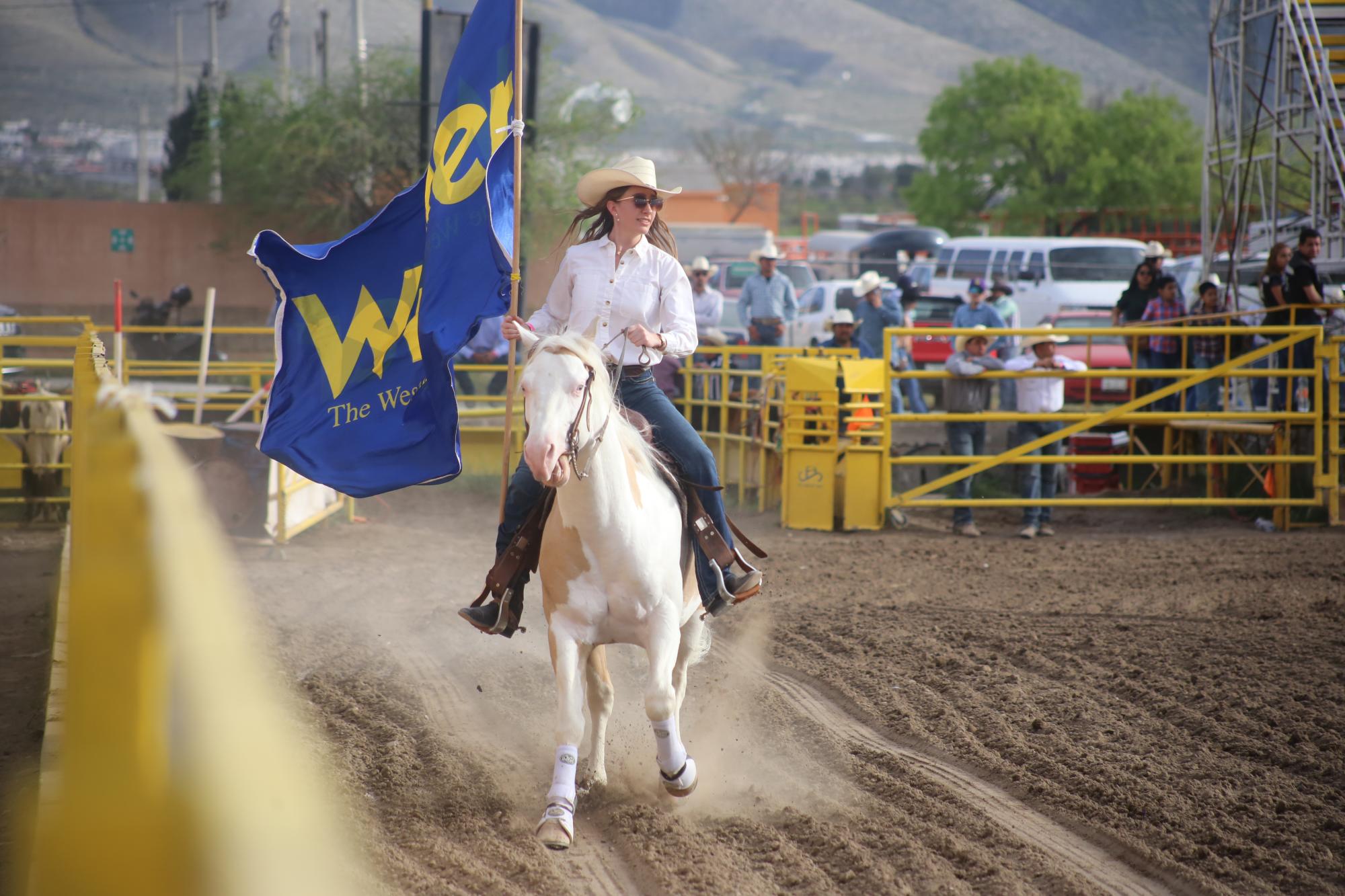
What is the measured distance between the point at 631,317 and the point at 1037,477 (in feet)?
23.3

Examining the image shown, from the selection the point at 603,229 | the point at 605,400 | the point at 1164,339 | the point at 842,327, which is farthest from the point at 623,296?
the point at 1164,339

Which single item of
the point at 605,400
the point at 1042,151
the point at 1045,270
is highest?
the point at 1042,151

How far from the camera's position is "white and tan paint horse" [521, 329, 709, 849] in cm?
414

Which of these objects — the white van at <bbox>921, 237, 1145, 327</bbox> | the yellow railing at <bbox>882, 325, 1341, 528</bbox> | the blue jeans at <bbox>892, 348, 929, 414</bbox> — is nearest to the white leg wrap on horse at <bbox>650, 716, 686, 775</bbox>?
the yellow railing at <bbox>882, 325, 1341, 528</bbox>

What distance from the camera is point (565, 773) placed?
4402 mm

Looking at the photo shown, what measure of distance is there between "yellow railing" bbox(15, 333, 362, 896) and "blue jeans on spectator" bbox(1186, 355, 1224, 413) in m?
11.8

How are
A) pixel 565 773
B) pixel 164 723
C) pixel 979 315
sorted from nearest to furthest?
1. pixel 164 723
2. pixel 565 773
3. pixel 979 315

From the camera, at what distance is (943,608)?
8.14 m

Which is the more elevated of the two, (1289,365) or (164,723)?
(1289,365)

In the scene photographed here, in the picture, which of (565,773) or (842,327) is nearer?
(565,773)

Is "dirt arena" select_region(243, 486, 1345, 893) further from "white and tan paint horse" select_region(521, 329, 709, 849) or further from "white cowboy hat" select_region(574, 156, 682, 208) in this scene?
"white cowboy hat" select_region(574, 156, 682, 208)

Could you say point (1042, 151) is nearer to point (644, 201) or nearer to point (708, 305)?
point (708, 305)

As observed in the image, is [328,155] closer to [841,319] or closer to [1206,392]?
[841,319]

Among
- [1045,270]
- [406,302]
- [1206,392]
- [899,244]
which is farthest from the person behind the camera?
[899,244]
